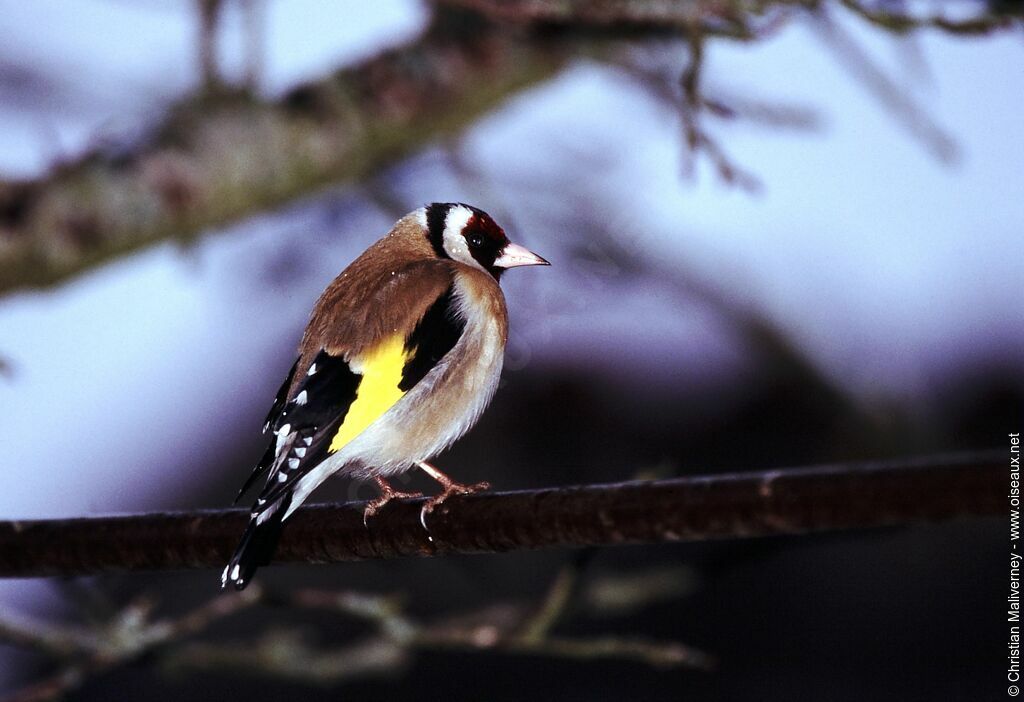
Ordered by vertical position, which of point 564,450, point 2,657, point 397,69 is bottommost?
point 2,657

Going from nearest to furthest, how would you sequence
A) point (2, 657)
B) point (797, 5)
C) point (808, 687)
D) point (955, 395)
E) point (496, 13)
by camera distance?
point (797, 5), point (496, 13), point (808, 687), point (2, 657), point (955, 395)

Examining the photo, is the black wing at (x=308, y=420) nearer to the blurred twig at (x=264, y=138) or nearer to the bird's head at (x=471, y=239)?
the bird's head at (x=471, y=239)

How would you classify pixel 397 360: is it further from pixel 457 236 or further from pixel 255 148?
pixel 255 148

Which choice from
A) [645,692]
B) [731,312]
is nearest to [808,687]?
[645,692]

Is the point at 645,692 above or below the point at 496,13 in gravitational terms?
below

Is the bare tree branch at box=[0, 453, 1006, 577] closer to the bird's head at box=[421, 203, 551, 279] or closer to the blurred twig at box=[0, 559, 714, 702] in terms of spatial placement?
the blurred twig at box=[0, 559, 714, 702]

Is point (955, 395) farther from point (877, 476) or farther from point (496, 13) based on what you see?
point (877, 476)

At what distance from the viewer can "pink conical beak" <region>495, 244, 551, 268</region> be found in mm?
2672

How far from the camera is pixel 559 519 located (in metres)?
1.58

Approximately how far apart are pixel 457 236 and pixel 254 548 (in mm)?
1100

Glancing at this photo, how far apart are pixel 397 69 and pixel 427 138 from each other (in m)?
0.22

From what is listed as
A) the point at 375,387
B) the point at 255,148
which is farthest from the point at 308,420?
the point at 255,148

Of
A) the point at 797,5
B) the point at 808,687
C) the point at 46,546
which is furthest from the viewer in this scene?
the point at 808,687

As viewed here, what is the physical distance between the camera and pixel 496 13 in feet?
9.13
